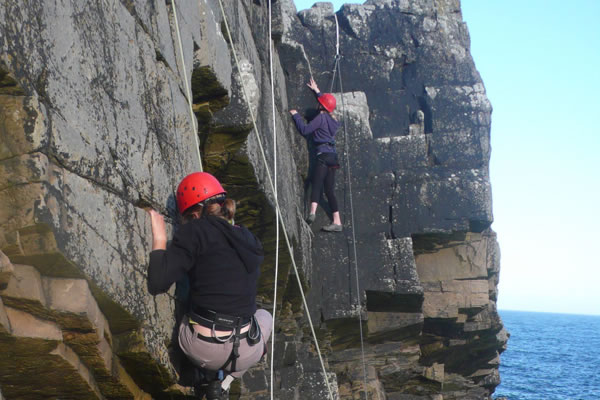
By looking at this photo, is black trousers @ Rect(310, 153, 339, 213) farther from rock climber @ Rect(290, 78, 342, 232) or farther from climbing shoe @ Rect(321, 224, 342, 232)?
climbing shoe @ Rect(321, 224, 342, 232)

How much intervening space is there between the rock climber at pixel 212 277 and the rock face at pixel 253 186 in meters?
0.18

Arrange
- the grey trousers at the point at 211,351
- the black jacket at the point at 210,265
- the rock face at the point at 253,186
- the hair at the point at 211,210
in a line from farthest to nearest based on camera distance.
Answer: the hair at the point at 211,210 < the grey trousers at the point at 211,351 < the black jacket at the point at 210,265 < the rock face at the point at 253,186

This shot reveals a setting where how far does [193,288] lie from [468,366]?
1067 cm

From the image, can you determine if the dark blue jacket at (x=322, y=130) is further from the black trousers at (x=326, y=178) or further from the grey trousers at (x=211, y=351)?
the grey trousers at (x=211, y=351)

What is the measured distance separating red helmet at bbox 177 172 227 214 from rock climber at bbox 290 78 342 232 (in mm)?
6446

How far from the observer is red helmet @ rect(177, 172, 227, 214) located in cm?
450

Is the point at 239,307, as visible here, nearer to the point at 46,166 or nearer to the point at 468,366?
the point at 46,166

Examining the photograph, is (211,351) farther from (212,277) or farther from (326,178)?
(326,178)

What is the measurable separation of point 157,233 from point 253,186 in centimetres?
303

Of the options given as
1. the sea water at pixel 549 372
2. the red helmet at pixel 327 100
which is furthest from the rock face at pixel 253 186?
the sea water at pixel 549 372

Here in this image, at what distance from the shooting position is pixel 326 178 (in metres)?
11.1

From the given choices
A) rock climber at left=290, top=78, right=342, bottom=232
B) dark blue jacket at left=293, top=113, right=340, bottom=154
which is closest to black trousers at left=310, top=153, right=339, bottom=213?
rock climber at left=290, top=78, right=342, bottom=232

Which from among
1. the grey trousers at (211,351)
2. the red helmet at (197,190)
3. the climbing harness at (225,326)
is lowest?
the grey trousers at (211,351)

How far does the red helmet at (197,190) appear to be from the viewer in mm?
4496
